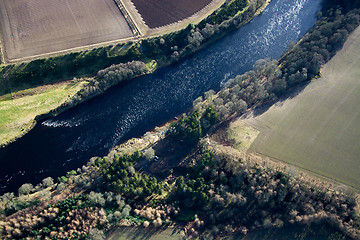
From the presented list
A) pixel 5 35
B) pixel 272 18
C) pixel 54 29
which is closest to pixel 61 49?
pixel 54 29

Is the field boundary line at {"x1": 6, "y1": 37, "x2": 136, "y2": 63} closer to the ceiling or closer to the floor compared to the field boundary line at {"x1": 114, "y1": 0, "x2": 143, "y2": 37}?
closer to the floor

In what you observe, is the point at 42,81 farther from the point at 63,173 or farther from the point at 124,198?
the point at 124,198

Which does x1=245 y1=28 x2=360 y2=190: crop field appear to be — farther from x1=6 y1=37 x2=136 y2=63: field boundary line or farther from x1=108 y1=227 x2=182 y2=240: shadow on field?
x1=6 y1=37 x2=136 y2=63: field boundary line

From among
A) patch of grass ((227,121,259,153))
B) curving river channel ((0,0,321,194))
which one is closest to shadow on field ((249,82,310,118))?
patch of grass ((227,121,259,153))

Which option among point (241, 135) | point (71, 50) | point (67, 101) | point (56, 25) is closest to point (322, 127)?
point (241, 135)

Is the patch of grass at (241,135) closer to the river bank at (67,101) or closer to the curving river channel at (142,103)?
the curving river channel at (142,103)

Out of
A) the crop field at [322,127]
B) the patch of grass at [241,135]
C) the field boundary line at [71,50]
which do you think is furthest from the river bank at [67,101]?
the crop field at [322,127]

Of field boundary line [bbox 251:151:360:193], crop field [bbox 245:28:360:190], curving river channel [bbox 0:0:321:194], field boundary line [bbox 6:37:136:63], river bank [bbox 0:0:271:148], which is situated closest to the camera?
field boundary line [bbox 251:151:360:193]
